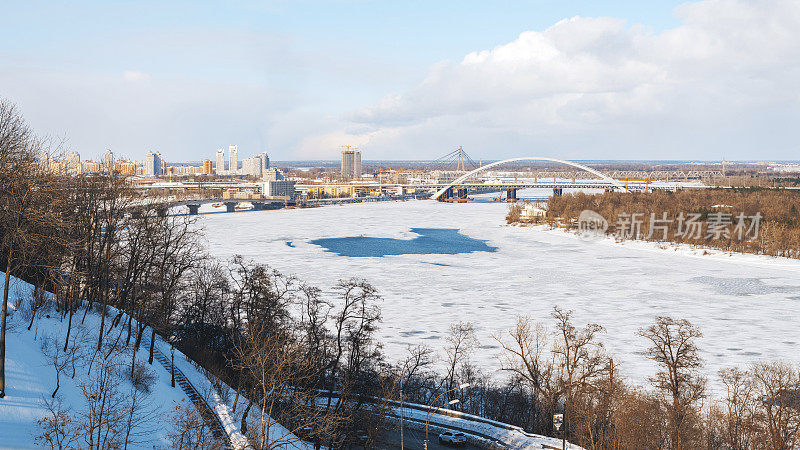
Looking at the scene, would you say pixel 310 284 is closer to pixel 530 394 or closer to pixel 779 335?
pixel 530 394

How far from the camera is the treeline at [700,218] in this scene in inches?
2149

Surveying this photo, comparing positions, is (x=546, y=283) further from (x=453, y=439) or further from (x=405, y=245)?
(x=453, y=439)

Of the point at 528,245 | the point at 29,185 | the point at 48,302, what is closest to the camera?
the point at 29,185

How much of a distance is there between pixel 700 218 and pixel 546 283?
35641 mm

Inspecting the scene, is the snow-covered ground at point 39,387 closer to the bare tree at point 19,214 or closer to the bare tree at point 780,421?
the bare tree at point 19,214

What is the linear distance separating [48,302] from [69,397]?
21.4ft

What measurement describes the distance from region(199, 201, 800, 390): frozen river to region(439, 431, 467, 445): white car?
590 cm

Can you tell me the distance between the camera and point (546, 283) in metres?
38.7

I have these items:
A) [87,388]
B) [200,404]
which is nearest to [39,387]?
[87,388]

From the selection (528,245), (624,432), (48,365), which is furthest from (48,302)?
(528,245)

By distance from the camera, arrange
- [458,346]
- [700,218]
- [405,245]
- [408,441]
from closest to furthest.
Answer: [408,441] → [458,346] → [405,245] → [700,218]

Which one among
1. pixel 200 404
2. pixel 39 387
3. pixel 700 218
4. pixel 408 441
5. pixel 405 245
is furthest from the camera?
pixel 700 218

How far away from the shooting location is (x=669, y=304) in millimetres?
32656

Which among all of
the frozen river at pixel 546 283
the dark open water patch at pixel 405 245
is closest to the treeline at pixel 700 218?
the frozen river at pixel 546 283
